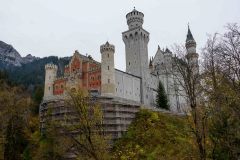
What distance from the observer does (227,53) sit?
777 inches

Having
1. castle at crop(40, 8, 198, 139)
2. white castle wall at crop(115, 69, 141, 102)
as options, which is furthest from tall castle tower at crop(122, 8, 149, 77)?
white castle wall at crop(115, 69, 141, 102)

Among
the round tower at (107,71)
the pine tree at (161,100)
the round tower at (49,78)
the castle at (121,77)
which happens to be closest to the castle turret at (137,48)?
the castle at (121,77)

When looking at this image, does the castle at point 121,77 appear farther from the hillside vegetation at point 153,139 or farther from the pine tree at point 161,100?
the hillside vegetation at point 153,139

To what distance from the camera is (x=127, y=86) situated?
66.4 meters

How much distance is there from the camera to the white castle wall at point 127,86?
6398 cm

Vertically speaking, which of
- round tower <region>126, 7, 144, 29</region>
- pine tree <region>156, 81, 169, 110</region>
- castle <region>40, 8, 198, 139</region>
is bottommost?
pine tree <region>156, 81, 169, 110</region>

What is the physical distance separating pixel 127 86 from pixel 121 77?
271cm

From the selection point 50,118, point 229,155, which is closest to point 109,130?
point 50,118

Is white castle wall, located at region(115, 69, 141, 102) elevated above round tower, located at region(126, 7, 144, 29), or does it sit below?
below

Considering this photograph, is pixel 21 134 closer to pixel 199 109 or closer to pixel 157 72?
pixel 199 109

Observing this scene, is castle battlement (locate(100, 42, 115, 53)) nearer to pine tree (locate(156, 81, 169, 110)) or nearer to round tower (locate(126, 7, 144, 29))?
round tower (locate(126, 7, 144, 29))

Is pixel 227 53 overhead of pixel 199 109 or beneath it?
overhead

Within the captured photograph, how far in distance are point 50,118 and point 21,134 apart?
5506mm

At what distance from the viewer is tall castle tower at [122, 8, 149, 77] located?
73000 millimetres
